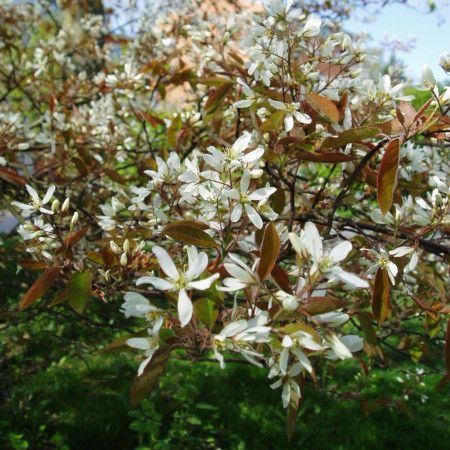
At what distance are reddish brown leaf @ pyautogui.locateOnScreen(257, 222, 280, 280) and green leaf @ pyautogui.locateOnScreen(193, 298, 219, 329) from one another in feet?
0.34

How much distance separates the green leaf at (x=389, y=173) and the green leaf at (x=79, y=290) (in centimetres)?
62

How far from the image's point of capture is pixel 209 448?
7.75ft

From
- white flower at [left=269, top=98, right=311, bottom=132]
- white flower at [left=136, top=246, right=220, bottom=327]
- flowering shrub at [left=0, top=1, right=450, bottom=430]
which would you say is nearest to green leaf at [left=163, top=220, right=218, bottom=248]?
flowering shrub at [left=0, top=1, right=450, bottom=430]

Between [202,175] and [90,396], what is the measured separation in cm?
200

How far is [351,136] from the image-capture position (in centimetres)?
108

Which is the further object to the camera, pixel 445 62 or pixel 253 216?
pixel 445 62

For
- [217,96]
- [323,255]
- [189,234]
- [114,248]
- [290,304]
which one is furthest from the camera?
[217,96]

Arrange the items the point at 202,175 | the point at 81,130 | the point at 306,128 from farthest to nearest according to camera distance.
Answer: the point at 81,130, the point at 306,128, the point at 202,175

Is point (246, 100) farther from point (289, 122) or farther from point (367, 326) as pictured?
point (367, 326)

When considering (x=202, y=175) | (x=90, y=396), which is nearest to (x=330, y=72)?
(x=202, y=175)

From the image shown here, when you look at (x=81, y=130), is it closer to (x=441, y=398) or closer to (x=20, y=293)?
(x=20, y=293)

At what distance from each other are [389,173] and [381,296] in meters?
0.25

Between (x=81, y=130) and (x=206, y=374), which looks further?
(x=206, y=374)

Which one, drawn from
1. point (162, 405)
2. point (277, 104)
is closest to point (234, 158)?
point (277, 104)
